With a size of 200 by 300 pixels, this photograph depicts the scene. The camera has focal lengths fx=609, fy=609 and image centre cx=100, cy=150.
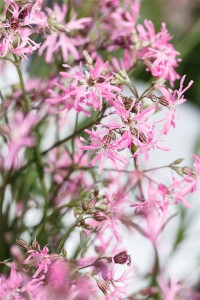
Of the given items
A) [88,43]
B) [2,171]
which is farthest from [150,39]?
[2,171]

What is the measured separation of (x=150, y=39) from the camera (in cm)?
44

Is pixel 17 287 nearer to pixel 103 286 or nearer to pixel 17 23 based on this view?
pixel 103 286

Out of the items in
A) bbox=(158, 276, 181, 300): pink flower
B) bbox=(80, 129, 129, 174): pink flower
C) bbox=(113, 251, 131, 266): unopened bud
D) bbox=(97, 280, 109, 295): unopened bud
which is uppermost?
bbox=(80, 129, 129, 174): pink flower

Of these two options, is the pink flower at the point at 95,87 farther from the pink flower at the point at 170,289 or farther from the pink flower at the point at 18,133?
the pink flower at the point at 170,289

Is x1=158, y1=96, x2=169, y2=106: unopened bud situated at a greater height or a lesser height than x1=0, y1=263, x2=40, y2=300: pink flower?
greater

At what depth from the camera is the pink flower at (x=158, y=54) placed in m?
0.39

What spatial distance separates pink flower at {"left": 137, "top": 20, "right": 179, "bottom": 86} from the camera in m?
0.39

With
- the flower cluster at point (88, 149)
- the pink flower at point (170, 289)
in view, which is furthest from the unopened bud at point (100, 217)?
the pink flower at point (170, 289)

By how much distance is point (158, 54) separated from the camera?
401mm

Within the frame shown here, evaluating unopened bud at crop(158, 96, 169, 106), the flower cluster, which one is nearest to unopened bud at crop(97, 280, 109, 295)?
the flower cluster

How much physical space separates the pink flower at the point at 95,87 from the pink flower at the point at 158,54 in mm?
40

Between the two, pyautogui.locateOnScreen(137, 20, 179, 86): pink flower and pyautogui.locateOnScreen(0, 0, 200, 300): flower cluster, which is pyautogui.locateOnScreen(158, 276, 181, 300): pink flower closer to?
pyautogui.locateOnScreen(0, 0, 200, 300): flower cluster

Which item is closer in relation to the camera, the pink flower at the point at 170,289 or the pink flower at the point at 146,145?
the pink flower at the point at 146,145

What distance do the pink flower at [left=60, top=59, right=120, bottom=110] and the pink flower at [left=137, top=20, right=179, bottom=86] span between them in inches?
1.6
